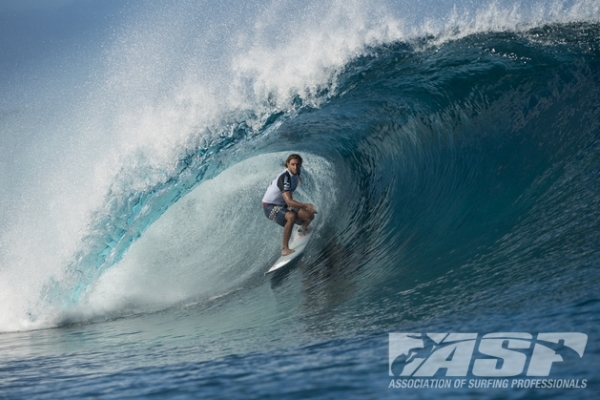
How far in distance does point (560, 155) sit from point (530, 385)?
17.8 ft

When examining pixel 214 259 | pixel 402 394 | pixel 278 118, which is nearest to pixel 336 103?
pixel 278 118

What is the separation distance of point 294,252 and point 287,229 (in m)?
0.35

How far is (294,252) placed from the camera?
8.50 m

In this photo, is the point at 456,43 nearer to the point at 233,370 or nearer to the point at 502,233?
the point at 502,233

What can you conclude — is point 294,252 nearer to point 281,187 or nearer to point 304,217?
point 304,217

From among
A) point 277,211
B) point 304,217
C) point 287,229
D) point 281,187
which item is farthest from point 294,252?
point 281,187

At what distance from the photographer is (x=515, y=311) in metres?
3.95

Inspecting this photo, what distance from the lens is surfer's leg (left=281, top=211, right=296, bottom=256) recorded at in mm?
8305

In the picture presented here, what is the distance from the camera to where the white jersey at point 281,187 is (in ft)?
26.7

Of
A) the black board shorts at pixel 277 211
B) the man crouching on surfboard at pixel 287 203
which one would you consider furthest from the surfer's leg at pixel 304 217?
the black board shorts at pixel 277 211

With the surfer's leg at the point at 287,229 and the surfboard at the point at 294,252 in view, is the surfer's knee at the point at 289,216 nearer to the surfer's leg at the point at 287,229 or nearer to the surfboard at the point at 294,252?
the surfer's leg at the point at 287,229

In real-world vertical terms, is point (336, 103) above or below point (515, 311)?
above

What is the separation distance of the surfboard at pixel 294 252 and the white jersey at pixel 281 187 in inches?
28.1

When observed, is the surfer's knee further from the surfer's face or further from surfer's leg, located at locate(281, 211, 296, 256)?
the surfer's face
